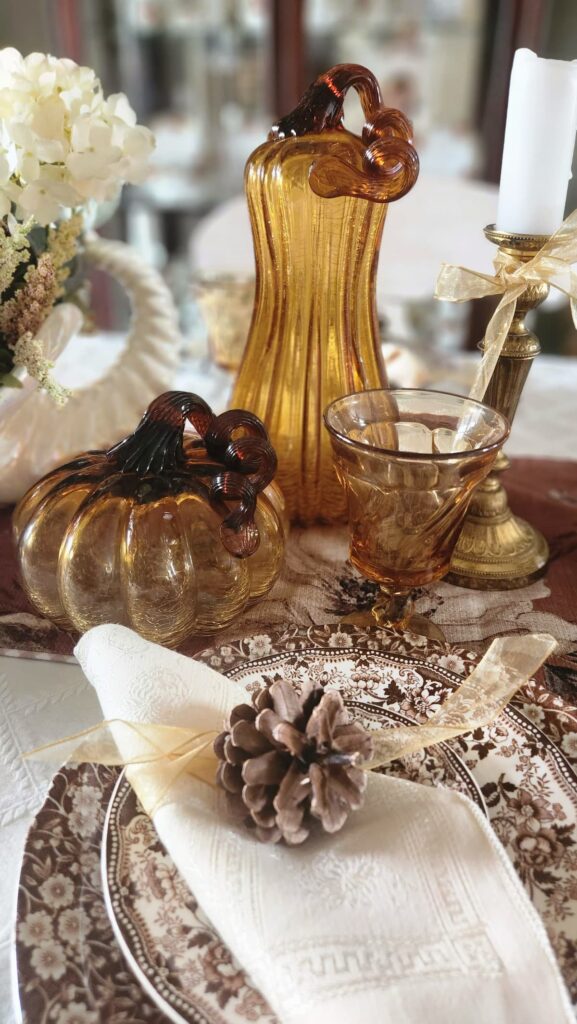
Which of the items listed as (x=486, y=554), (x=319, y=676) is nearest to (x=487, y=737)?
(x=319, y=676)

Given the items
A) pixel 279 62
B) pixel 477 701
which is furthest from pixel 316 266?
pixel 279 62

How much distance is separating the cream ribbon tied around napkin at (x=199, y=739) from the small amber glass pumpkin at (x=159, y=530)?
10cm

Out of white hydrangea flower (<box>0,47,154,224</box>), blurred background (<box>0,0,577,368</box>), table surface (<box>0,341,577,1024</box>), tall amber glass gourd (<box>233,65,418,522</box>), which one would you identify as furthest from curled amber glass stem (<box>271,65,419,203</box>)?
blurred background (<box>0,0,577,368</box>)

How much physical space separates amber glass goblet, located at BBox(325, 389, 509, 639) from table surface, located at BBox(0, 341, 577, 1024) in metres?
0.03

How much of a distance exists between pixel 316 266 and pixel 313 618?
22cm

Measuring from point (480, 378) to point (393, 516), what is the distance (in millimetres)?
109

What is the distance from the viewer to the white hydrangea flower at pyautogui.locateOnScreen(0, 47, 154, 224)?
0.45 metres

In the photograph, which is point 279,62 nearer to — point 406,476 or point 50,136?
point 50,136

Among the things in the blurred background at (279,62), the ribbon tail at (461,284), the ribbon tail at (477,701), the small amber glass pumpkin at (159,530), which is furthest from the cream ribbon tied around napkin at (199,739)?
the blurred background at (279,62)

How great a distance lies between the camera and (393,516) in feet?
1.42

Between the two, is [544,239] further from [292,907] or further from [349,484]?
[292,907]

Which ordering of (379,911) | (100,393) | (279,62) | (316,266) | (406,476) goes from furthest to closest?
(279,62) → (100,393) → (316,266) → (406,476) → (379,911)

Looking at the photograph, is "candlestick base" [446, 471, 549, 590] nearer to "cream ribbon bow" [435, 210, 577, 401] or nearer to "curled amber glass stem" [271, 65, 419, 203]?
"cream ribbon bow" [435, 210, 577, 401]

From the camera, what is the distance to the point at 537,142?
17.5 inches
